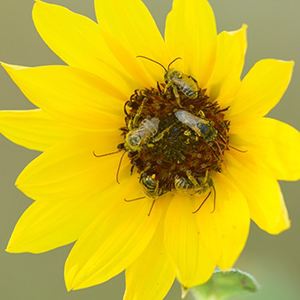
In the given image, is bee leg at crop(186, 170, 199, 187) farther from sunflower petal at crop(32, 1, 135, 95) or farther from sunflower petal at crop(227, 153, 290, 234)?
sunflower petal at crop(32, 1, 135, 95)

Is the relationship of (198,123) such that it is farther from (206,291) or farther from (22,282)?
(22,282)

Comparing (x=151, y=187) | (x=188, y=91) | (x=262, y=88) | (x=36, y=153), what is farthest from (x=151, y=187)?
(x=36, y=153)

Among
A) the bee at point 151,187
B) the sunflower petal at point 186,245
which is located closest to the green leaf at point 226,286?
the sunflower petal at point 186,245

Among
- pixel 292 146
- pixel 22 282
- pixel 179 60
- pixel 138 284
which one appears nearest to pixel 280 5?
pixel 179 60

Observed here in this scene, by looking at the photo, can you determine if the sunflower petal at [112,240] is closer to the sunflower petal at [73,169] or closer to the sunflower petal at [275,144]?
the sunflower petal at [73,169]

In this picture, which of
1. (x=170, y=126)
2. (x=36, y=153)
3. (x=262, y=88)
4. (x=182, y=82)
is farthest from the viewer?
(x=36, y=153)

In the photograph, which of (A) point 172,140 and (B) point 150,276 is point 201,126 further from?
(B) point 150,276

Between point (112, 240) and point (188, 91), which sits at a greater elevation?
point (188, 91)
